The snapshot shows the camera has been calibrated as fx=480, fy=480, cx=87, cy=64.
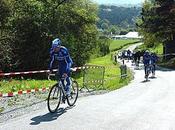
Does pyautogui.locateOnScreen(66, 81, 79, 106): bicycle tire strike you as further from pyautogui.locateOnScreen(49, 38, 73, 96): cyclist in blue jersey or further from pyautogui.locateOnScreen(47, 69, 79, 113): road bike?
pyautogui.locateOnScreen(49, 38, 73, 96): cyclist in blue jersey

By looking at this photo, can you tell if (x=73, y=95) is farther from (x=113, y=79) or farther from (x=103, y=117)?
(x=113, y=79)

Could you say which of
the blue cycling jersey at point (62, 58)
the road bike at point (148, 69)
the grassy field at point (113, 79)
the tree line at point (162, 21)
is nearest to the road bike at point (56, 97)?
the blue cycling jersey at point (62, 58)

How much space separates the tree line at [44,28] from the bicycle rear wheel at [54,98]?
29974 mm

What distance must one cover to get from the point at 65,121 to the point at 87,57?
43.3m

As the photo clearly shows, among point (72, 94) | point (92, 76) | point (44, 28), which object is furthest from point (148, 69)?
point (44, 28)

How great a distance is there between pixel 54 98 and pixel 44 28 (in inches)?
1462

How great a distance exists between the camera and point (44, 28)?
50.2 metres

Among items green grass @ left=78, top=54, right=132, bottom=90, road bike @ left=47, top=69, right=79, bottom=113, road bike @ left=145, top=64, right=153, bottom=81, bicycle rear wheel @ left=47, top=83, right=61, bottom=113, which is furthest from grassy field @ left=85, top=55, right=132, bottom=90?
bicycle rear wheel @ left=47, top=83, right=61, bottom=113

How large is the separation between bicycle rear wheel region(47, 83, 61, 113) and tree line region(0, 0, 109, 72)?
2997 centimetres

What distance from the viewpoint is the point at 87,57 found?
181 ft

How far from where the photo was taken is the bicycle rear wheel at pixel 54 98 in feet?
43.7

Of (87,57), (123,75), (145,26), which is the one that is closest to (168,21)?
(145,26)

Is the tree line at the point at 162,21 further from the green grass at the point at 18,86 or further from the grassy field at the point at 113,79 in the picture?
the green grass at the point at 18,86

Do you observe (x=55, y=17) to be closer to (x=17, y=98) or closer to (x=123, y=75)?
(x=123, y=75)
